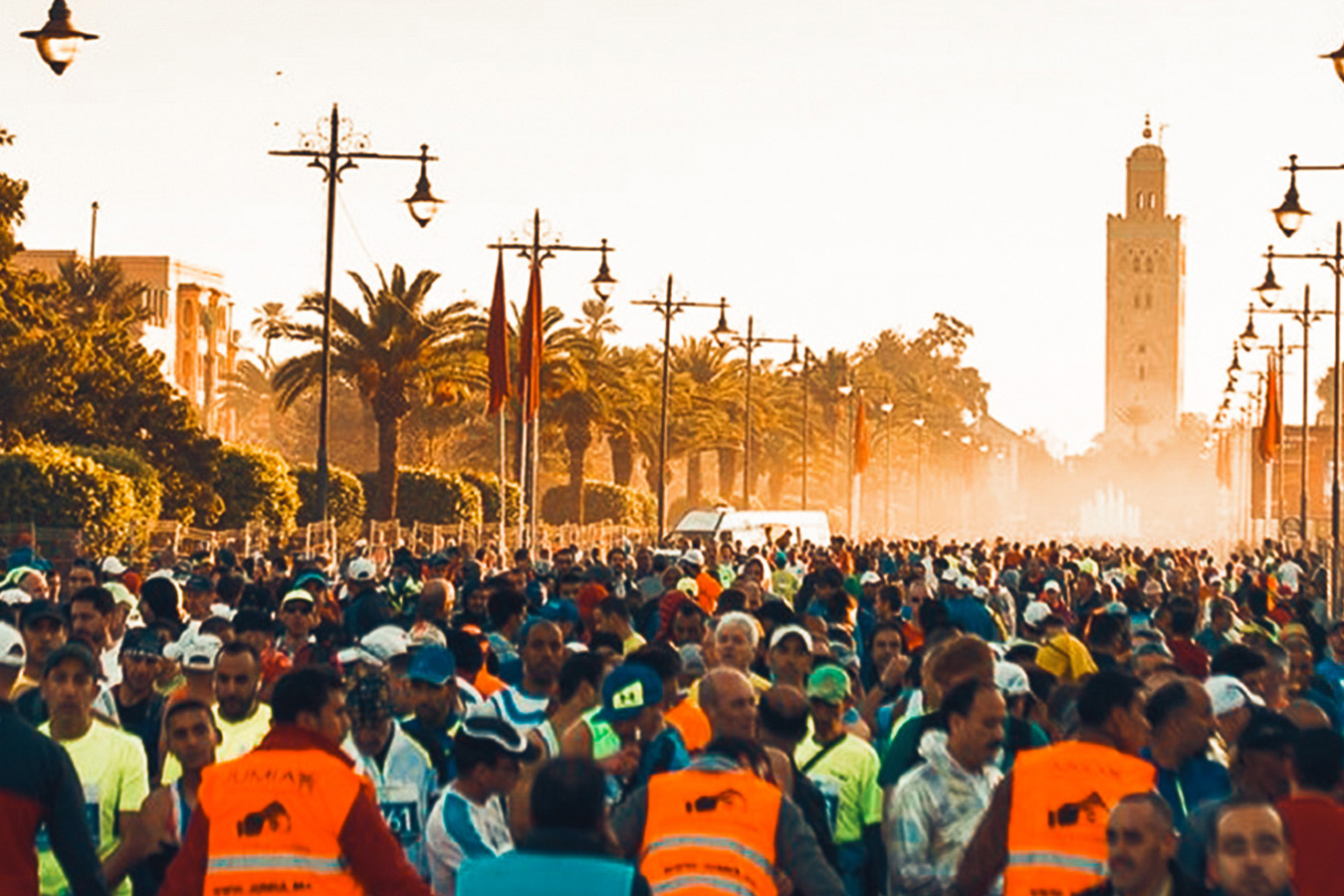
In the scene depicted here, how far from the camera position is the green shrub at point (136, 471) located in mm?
48562

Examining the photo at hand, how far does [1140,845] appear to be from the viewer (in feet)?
24.8

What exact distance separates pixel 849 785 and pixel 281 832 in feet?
11.8

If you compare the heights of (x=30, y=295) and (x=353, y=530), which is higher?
(x=30, y=295)

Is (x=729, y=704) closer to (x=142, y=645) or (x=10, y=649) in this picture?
(x=10, y=649)

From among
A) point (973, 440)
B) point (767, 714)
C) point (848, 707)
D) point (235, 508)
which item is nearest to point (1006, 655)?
point (848, 707)

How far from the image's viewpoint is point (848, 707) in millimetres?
11844

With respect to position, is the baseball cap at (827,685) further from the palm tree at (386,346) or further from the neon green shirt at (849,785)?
the palm tree at (386,346)

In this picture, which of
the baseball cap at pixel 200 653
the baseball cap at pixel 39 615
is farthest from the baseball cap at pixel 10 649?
the baseball cap at pixel 39 615

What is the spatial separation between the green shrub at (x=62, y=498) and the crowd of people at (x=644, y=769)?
28.8 m

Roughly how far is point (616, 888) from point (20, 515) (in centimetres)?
3852

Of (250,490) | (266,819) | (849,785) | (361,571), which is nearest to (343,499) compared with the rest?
(250,490)

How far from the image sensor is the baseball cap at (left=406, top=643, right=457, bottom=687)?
10.7m

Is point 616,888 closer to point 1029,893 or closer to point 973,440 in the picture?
point 1029,893

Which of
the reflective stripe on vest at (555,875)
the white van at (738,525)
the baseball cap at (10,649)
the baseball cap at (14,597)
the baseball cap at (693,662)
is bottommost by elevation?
the reflective stripe on vest at (555,875)
